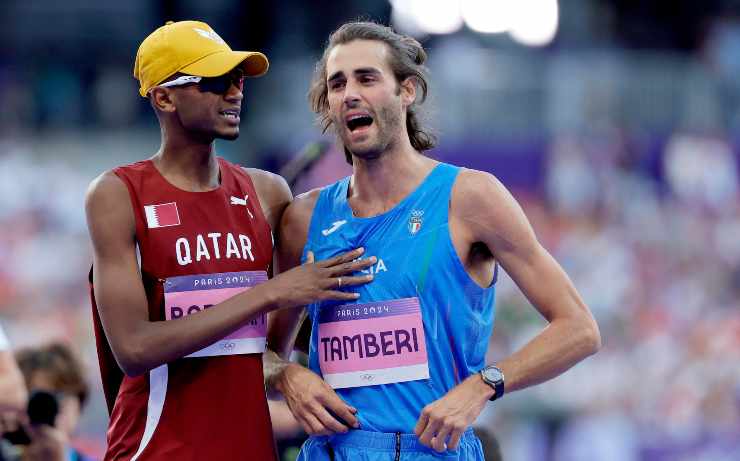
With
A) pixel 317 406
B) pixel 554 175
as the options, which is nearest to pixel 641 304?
pixel 554 175

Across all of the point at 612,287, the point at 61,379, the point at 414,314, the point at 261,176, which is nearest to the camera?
the point at 414,314

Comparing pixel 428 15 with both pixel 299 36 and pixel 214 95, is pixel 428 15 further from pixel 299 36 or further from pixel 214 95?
pixel 214 95

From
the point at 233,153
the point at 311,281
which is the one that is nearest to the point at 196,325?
the point at 311,281

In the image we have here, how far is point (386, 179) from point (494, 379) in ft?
2.69

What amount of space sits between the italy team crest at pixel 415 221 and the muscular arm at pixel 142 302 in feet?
0.90

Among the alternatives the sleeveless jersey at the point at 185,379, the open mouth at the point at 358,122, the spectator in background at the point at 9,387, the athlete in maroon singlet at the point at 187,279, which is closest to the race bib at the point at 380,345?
the athlete in maroon singlet at the point at 187,279

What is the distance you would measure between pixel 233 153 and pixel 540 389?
423 centimetres

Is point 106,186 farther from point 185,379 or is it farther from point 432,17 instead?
point 432,17

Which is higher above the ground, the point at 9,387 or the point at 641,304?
the point at 9,387

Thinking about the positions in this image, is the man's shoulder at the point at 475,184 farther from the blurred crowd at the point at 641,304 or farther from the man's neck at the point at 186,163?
the blurred crowd at the point at 641,304

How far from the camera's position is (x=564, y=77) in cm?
1325

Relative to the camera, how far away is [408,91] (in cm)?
427

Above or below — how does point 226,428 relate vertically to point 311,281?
below

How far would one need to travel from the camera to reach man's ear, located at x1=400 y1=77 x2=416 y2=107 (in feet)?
13.9
